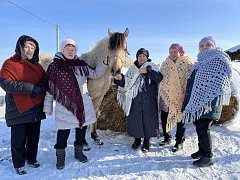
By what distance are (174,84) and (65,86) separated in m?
1.85

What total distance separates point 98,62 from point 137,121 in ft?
4.01

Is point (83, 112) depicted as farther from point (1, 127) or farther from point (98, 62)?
point (1, 127)

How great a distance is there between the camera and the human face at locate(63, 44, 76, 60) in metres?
4.09

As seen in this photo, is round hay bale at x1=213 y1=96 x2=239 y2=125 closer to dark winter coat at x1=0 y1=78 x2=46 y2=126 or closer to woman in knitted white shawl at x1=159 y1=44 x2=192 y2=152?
woman in knitted white shawl at x1=159 y1=44 x2=192 y2=152

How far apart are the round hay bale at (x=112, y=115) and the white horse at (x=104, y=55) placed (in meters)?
0.66

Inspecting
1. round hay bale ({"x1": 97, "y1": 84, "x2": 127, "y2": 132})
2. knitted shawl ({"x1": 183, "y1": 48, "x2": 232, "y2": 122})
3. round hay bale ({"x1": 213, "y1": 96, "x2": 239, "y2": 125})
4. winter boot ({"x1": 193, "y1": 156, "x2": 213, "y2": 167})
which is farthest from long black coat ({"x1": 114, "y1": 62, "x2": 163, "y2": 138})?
round hay bale ({"x1": 213, "y1": 96, "x2": 239, "y2": 125})

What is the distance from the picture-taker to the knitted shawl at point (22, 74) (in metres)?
3.79

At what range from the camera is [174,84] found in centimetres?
475

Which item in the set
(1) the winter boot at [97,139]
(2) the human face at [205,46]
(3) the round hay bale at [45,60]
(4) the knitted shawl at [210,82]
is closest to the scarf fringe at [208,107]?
(4) the knitted shawl at [210,82]

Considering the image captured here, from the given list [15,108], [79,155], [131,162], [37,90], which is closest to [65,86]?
[37,90]

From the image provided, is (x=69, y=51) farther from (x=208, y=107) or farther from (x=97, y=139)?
(x=208, y=107)

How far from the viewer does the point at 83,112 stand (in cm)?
418

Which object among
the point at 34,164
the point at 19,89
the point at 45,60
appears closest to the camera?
the point at 19,89

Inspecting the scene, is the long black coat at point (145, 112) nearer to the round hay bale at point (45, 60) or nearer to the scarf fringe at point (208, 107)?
the scarf fringe at point (208, 107)
